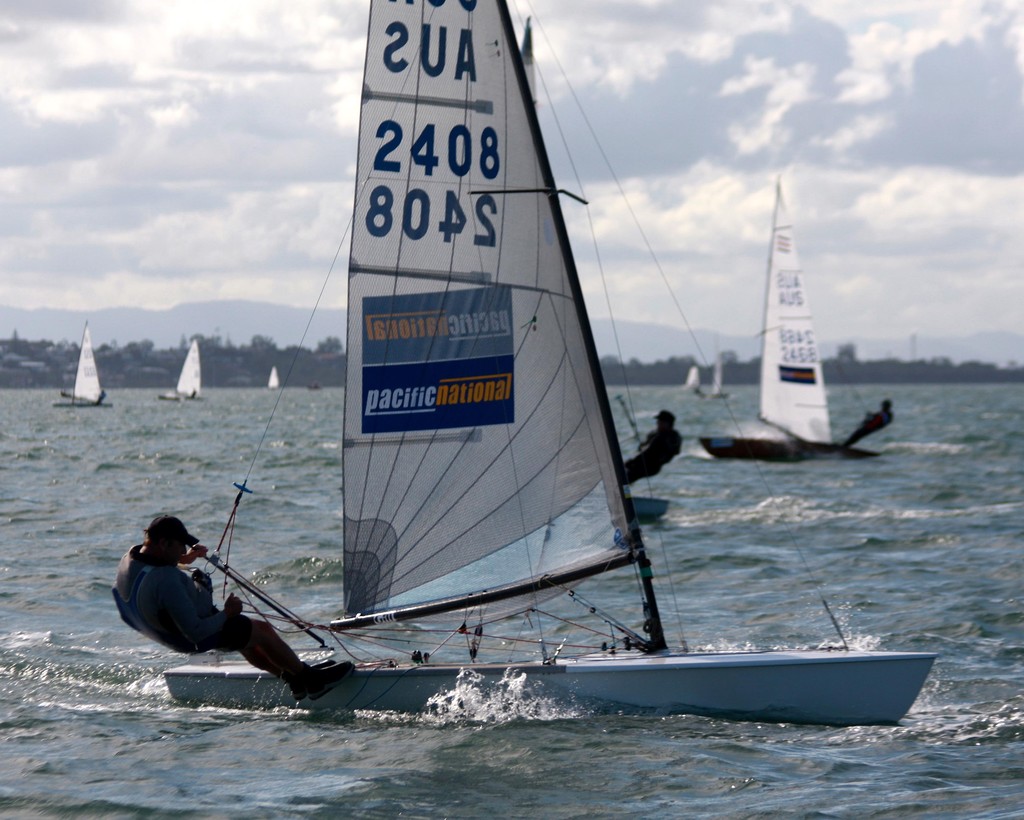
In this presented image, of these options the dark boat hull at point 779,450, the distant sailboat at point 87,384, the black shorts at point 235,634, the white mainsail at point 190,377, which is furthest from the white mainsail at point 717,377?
the white mainsail at point 190,377

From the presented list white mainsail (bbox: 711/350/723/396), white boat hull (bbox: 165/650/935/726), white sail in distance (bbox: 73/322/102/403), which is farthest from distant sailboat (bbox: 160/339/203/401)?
white boat hull (bbox: 165/650/935/726)

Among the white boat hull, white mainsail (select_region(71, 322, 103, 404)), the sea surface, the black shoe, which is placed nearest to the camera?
the sea surface

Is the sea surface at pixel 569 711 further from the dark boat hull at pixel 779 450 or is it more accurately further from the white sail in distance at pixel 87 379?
the white sail in distance at pixel 87 379

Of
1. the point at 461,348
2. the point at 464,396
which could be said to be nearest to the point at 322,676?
the point at 464,396

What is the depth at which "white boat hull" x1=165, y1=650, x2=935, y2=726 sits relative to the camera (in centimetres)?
830

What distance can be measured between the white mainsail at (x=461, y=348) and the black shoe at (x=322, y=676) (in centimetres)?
49

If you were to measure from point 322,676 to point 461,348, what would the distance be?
6.98 ft

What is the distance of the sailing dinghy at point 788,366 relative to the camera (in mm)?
31703

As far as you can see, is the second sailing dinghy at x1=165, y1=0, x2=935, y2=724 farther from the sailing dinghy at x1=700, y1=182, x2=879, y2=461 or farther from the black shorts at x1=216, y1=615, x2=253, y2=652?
the sailing dinghy at x1=700, y1=182, x2=879, y2=461

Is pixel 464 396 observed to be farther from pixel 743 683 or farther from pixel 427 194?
pixel 743 683

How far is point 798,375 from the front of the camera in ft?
105

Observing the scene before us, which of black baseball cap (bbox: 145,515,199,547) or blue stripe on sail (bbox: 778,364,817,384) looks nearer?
black baseball cap (bbox: 145,515,199,547)

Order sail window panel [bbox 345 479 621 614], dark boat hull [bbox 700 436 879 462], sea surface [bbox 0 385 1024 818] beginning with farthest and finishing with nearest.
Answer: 1. dark boat hull [bbox 700 436 879 462]
2. sail window panel [bbox 345 479 621 614]
3. sea surface [bbox 0 385 1024 818]

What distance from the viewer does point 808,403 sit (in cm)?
3212
